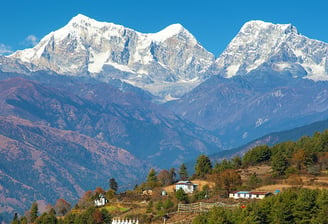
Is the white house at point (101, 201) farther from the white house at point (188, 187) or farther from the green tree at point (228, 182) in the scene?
the green tree at point (228, 182)

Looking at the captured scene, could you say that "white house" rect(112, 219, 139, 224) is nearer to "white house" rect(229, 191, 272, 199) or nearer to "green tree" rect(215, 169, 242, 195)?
"white house" rect(229, 191, 272, 199)

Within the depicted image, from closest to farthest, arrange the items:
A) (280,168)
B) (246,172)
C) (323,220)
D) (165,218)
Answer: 1. (323,220)
2. (165,218)
3. (280,168)
4. (246,172)

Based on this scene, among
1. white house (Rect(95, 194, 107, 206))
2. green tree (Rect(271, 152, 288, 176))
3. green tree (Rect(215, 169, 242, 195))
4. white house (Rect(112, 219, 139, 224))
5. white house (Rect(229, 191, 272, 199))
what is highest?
green tree (Rect(271, 152, 288, 176))

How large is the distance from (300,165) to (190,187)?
29.0 m

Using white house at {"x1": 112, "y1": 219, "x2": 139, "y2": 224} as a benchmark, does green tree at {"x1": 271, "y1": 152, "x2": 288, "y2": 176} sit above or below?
above

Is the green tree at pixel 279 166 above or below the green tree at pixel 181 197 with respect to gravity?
above

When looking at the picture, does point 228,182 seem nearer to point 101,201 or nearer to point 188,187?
point 188,187

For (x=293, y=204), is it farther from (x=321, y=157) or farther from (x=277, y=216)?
(x=321, y=157)

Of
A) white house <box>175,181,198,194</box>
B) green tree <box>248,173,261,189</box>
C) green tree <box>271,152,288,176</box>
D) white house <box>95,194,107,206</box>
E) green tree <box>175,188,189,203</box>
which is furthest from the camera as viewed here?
white house <box>95,194,107,206</box>

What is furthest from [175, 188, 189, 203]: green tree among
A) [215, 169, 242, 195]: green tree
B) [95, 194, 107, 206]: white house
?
[95, 194, 107, 206]: white house

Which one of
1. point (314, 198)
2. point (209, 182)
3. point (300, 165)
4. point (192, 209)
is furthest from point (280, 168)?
point (314, 198)

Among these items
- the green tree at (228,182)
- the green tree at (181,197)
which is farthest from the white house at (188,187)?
the green tree at (181,197)

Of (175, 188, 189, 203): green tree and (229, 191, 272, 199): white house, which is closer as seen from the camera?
(229, 191, 272, 199): white house

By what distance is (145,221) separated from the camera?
491ft
